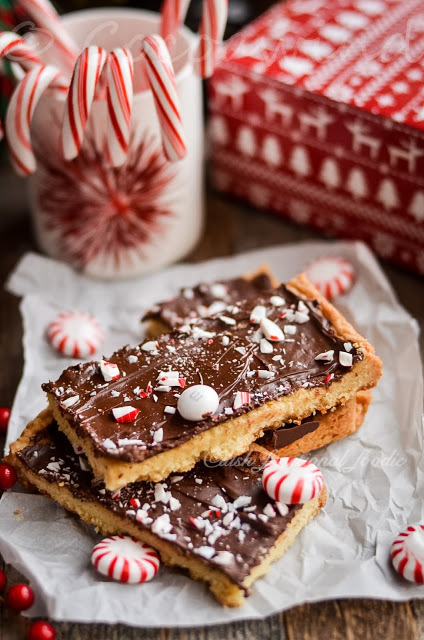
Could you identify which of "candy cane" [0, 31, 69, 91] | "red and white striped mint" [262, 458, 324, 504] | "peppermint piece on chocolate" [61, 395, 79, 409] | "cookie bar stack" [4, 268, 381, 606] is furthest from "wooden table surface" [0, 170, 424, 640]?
"candy cane" [0, 31, 69, 91]

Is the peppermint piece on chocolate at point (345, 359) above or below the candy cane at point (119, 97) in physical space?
below

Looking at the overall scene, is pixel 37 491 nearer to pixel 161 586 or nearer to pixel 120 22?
pixel 161 586

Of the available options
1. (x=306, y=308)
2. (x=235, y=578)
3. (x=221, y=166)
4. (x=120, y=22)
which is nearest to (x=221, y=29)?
(x=120, y=22)

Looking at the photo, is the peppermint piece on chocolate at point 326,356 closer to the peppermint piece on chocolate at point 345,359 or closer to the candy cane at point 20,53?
the peppermint piece on chocolate at point 345,359

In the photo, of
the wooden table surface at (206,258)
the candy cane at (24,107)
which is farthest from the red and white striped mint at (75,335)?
the candy cane at (24,107)

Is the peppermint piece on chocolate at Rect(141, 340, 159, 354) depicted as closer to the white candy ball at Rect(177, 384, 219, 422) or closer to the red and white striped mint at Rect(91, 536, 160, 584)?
the white candy ball at Rect(177, 384, 219, 422)

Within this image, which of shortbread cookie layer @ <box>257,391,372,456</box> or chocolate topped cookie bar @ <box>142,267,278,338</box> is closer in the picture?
shortbread cookie layer @ <box>257,391,372,456</box>
